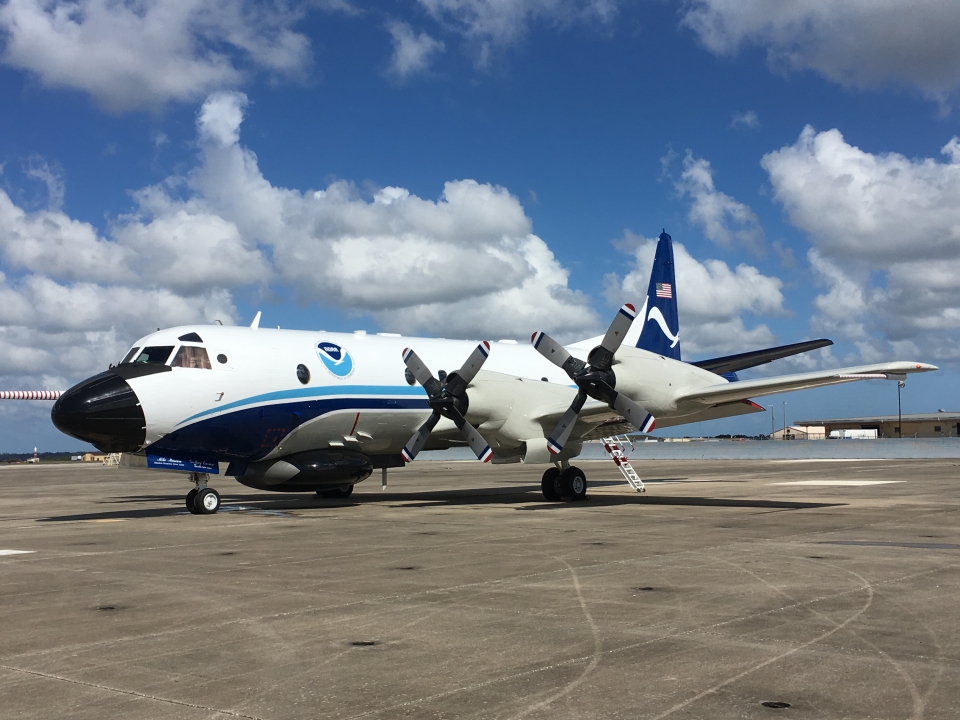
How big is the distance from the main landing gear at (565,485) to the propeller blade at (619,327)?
362 centimetres

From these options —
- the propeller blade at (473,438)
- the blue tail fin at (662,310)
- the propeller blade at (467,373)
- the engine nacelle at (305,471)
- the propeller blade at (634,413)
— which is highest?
the blue tail fin at (662,310)

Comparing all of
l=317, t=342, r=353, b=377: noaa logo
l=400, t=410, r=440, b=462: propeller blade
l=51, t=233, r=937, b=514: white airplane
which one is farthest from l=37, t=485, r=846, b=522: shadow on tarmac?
l=317, t=342, r=353, b=377: noaa logo

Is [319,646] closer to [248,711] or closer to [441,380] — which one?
[248,711]

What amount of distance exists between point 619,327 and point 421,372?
476cm

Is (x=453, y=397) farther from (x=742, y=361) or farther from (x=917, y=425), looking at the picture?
(x=917, y=425)

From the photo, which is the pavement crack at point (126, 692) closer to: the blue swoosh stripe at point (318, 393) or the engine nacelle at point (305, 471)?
the blue swoosh stripe at point (318, 393)

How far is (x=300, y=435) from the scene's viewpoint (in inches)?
757

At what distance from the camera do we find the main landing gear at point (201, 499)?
61.5 feet

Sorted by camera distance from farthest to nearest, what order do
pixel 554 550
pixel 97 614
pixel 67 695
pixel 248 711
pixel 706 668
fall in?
pixel 554 550, pixel 97 614, pixel 706 668, pixel 67 695, pixel 248 711

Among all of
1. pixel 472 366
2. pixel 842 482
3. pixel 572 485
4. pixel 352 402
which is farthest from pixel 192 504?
pixel 842 482

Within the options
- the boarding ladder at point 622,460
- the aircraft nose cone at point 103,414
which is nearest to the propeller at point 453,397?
the boarding ladder at point 622,460

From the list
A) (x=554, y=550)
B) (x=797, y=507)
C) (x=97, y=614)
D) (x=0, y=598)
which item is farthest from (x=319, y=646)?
(x=797, y=507)

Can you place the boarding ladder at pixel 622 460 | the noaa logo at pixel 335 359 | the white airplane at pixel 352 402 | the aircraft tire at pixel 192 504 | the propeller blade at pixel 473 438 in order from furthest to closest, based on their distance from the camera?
the boarding ladder at pixel 622 460, the noaa logo at pixel 335 359, the propeller blade at pixel 473 438, the aircraft tire at pixel 192 504, the white airplane at pixel 352 402

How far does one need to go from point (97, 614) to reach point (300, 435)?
1130 cm
